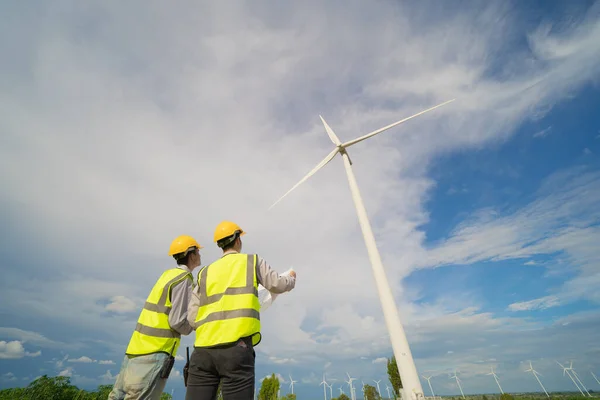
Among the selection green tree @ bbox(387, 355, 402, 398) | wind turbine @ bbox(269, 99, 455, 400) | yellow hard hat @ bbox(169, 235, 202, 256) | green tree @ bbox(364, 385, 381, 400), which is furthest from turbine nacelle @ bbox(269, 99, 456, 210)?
green tree @ bbox(364, 385, 381, 400)

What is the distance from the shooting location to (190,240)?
723cm

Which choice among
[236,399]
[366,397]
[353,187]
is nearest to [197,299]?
[236,399]

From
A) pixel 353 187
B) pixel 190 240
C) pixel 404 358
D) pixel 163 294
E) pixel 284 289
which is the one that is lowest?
pixel 404 358

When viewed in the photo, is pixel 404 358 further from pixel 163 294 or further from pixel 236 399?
pixel 163 294

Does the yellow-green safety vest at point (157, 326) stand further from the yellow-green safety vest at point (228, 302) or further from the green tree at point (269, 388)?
the green tree at point (269, 388)

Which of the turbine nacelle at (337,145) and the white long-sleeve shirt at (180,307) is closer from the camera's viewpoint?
the white long-sleeve shirt at (180,307)

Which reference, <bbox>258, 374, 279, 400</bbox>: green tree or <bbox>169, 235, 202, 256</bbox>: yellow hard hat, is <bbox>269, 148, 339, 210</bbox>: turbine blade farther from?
<bbox>258, 374, 279, 400</bbox>: green tree

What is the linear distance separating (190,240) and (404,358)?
18.9ft

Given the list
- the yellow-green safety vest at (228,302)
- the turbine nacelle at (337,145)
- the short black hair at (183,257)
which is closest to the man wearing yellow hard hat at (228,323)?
the yellow-green safety vest at (228,302)

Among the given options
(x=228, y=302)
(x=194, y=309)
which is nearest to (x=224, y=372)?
(x=228, y=302)

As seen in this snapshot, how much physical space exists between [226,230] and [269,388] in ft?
260

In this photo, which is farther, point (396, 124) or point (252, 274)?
point (396, 124)

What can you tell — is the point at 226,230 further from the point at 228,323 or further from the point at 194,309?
the point at 228,323

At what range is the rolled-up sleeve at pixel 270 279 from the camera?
504cm
